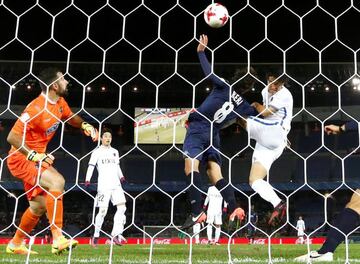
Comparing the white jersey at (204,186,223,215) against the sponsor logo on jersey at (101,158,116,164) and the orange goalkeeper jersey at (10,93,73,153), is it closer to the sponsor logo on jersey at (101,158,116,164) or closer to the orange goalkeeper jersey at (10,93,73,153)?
the sponsor logo on jersey at (101,158,116,164)

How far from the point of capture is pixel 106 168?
5641 millimetres

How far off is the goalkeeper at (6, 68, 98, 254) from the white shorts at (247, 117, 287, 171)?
1437 mm

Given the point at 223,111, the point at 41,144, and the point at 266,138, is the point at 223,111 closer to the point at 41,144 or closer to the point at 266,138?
the point at 266,138

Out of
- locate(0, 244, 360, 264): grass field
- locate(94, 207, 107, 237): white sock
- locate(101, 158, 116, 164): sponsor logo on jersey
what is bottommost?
locate(0, 244, 360, 264): grass field

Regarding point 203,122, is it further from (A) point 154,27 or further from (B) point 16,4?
(A) point 154,27

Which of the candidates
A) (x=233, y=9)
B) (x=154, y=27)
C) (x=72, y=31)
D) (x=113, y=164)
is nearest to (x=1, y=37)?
(x=72, y=31)

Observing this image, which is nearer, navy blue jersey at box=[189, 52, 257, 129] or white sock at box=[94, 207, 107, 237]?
navy blue jersey at box=[189, 52, 257, 129]

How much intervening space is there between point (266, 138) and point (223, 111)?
506mm

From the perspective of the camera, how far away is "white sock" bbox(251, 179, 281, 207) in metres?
3.37

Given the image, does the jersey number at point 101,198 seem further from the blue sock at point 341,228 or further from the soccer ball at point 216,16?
the blue sock at point 341,228

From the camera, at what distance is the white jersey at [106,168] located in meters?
5.57

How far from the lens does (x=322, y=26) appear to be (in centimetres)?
1039

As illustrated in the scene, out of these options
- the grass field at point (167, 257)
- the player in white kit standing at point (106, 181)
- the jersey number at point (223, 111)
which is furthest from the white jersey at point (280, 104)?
the player in white kit standing at point (106, 181)

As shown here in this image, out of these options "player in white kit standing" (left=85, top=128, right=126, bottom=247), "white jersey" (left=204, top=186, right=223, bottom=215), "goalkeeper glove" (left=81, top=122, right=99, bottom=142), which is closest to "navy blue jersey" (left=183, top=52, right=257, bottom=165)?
"goalkeeper glove" (left=81, top=122, right=99, bottom=142)
